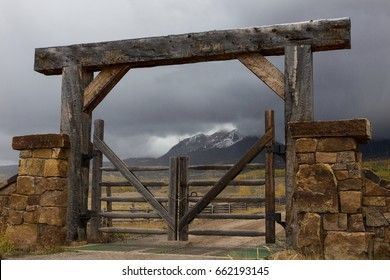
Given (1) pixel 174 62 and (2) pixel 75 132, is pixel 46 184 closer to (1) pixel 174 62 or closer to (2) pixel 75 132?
(2) pixel 75 132

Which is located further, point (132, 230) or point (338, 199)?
point (132, 230)

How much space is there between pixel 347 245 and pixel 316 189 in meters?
0.78

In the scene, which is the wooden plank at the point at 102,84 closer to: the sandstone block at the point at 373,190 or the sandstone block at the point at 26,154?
the sandstone block at the point at 26,154

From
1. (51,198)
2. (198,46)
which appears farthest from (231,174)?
(51,198)

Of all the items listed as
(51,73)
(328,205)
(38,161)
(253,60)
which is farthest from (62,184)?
(328,205)

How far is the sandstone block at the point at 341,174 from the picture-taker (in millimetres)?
6701

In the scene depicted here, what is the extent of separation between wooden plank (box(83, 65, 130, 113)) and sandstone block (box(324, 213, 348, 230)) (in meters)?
4.12

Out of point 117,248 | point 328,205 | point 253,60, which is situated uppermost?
point 253,60

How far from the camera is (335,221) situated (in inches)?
262

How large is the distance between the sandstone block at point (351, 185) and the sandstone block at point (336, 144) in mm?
396

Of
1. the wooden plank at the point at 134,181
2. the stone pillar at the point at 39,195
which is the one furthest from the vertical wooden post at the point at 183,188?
the stone pillar at the point at 39,195

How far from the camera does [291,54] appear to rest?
7715 millimetres

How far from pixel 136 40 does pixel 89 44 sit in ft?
2.79
